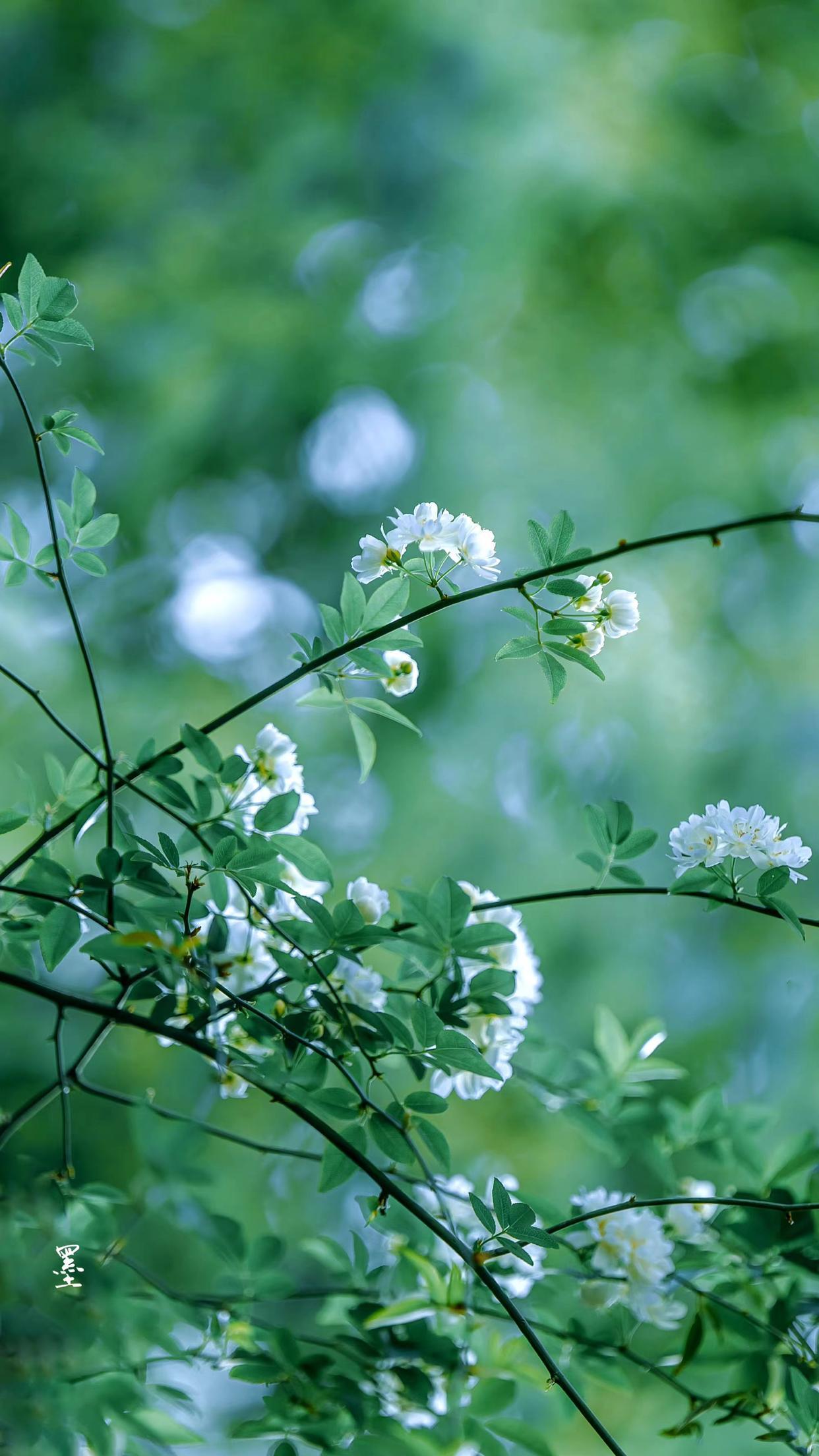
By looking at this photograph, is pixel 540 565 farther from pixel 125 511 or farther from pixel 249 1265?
pixel 125 511

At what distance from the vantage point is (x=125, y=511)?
91.2 inches

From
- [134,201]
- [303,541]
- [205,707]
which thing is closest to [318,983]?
[205,707]

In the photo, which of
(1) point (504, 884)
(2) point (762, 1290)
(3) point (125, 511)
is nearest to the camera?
(2) point (762, 1290)

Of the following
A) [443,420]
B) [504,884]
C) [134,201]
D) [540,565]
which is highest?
[134,201]

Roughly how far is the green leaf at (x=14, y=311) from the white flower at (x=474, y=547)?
226mm

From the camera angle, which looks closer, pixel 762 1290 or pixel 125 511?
pixel 762 1290

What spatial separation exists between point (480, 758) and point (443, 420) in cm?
74

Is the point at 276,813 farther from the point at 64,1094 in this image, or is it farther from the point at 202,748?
the point at 64,1094

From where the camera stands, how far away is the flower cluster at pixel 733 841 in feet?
1.66

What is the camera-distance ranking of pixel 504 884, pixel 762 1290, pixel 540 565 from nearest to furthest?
1. pixel 540 565
2. pixel 762 1290
3. pixel 504 884

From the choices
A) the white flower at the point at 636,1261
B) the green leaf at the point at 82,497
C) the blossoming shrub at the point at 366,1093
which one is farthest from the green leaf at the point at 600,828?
the green leaf at the point at 82,497

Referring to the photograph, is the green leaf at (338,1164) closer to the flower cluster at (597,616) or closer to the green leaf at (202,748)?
the green leaf at (202,748)

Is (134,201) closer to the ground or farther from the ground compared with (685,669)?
farther from the ground

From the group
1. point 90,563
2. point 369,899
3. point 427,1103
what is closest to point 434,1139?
point 427,1103
